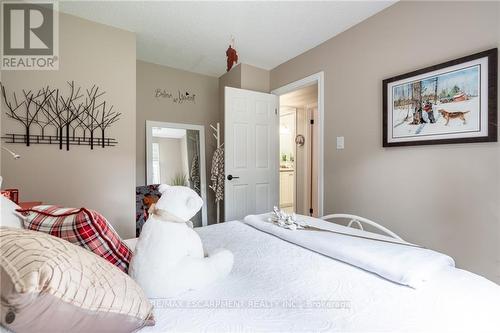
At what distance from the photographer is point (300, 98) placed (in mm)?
4309

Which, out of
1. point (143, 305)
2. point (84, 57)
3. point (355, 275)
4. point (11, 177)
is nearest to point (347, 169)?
point (355, 275)

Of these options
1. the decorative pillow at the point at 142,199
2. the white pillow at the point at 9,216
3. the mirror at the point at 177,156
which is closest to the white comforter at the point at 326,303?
the white pillow at the point at 9,216

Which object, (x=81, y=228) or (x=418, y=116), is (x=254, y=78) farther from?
(x=81, y=228)

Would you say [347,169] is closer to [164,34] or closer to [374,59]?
[374,59]

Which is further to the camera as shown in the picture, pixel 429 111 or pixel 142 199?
pixel 142 199

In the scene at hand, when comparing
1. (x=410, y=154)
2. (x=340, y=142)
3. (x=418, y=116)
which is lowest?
(x=410, y=154)

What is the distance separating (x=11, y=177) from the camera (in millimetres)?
1906

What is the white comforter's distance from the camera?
0.68 meters

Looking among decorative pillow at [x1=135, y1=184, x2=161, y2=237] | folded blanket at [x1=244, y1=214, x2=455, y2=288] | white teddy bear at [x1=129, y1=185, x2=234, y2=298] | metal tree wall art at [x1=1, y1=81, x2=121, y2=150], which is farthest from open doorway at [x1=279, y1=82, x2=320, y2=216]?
white teddy bear at [x1=129, y1=185, x2=234, y2=298]

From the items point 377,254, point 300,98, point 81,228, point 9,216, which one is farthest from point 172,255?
point 300,98

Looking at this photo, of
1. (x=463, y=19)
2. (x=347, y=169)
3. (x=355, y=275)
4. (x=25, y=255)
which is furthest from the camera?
(x=347, y=169)

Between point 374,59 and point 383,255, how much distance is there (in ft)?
5.94

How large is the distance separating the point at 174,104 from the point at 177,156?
740mm

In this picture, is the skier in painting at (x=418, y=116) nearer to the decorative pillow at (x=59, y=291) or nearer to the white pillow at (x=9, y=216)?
the decorative pillow at (x=59, y=291)
